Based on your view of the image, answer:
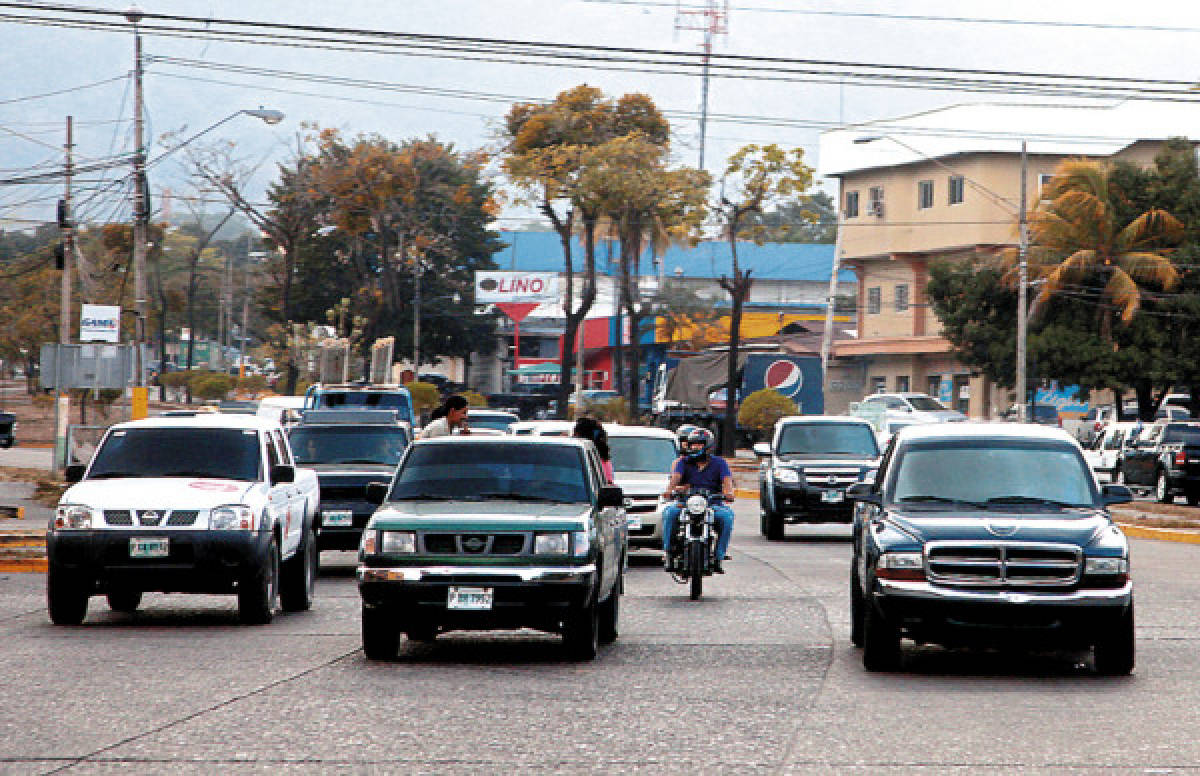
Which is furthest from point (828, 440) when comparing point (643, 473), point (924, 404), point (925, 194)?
point (925, 194)

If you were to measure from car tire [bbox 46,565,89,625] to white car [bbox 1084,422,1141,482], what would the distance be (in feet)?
103

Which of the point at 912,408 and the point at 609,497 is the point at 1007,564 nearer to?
the point at 609,497

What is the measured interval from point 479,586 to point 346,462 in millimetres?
10747

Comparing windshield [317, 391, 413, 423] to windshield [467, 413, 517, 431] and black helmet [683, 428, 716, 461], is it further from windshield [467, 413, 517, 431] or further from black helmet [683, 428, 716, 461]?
black helmet [683, 428, 716, 461]

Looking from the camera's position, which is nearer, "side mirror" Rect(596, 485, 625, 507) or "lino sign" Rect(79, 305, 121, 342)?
"side mirror" Rect(596, 485, 625, 507)

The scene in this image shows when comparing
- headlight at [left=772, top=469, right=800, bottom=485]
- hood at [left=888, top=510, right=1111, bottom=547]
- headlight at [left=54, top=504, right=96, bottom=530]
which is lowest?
headlight at [left=772, top=469, right=800, bottom=485]

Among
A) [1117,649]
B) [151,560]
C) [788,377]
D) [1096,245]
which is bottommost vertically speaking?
[1117,649]

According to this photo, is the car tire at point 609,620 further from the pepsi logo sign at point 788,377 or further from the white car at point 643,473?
the pepsi logo sign at point 788,377

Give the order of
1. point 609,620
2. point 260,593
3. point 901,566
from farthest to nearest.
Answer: point 260,593 < point 609,620 < point 901,566

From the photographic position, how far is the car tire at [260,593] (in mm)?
16469

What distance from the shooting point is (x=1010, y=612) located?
12.7 m

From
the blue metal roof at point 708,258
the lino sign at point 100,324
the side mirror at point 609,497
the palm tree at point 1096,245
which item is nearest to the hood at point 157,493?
the side mirror at point 609,497

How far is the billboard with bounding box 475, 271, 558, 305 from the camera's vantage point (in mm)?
99125

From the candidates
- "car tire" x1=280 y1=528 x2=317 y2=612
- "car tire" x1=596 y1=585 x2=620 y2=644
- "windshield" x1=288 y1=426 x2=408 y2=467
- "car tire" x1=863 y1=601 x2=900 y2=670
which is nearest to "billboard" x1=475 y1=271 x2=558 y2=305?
"windshield" x1=288 y1=426 x2=408 y2=467
